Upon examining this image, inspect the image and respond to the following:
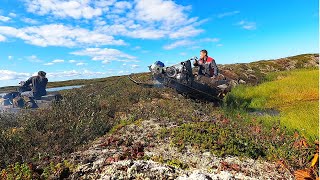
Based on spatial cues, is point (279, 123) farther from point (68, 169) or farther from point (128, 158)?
point (68, 169)

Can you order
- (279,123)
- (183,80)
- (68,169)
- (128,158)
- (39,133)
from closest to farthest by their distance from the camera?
(68,169), (128,158), (39,133), (279,123), (183,80)

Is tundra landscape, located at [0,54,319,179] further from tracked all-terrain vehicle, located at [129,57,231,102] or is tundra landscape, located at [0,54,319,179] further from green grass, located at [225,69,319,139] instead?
tracked all-terrain vehicle, located at [129,57,231,102]

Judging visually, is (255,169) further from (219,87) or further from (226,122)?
(219,87)

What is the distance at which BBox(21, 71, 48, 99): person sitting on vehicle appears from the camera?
20516 mm

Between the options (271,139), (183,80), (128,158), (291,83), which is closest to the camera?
(128,158)

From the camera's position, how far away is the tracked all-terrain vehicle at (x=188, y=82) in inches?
690

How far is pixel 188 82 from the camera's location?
1767 centimetres

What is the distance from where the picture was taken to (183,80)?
17609 mm

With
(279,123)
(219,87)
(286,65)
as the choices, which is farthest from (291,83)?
(286,65)

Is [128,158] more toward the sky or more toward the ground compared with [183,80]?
more toward the ground

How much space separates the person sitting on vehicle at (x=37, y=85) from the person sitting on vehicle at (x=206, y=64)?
10.7 metres

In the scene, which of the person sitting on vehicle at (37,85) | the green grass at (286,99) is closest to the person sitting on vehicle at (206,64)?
the green grass at (286,99)

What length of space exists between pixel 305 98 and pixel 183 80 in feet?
24.1

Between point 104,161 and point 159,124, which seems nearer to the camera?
point 104,161
